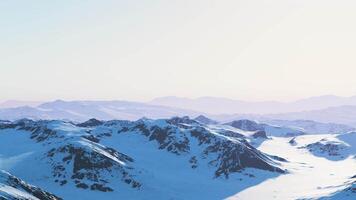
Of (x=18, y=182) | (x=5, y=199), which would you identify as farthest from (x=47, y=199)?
(x=5, y=199)

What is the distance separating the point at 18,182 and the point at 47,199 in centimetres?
952

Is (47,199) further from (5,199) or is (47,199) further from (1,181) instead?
(5,199)

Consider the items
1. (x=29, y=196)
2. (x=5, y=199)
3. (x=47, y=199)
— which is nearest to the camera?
(x=5, y=199)

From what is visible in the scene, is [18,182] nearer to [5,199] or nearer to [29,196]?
[29,196]

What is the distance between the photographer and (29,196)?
142m

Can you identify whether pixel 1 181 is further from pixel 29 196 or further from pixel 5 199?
pixel 5 199

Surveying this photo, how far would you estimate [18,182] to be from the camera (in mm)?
154125

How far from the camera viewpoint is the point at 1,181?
14700cm

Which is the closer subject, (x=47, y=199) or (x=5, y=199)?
(x=5, y=199)

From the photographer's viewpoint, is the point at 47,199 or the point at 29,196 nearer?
the point at 29,196

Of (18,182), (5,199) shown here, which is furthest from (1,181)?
(5,199)

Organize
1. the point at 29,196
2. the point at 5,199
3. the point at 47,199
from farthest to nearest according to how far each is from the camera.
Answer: the point at 47,199
the point at 29,196
the point at 5,199

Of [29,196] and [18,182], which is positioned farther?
[18,182]

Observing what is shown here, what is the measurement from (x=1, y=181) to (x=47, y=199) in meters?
14.0
